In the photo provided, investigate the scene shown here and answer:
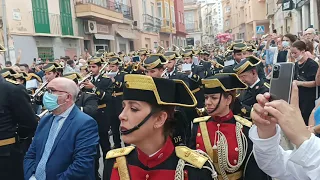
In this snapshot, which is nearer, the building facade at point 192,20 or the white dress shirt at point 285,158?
the white dress shirt at point 285,158

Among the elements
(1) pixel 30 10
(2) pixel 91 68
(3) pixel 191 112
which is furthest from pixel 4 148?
(1) pixel 30 10

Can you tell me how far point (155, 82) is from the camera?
2371 mm

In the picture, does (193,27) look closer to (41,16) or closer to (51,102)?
(41,16)

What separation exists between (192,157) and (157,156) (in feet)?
0.72

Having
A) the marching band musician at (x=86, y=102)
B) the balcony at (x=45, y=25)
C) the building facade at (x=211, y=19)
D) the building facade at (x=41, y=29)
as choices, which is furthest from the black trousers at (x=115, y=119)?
the building facade at (x=211, y=19)

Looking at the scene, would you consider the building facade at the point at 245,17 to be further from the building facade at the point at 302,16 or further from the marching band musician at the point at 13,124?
the marching band musician at the point at 13,124

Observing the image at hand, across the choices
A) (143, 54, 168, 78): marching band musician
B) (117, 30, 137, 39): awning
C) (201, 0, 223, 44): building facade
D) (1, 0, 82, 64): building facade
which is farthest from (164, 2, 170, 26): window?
(201, 0, 223, 44): building facade

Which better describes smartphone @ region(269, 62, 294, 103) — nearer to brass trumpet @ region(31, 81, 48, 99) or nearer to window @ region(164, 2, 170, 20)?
brass trumpet @ region(31, 81, 48, 99)

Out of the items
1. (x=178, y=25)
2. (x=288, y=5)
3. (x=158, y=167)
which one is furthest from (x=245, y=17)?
(x=158, y=167)

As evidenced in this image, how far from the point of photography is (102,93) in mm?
7496

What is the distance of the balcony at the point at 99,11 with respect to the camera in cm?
2323

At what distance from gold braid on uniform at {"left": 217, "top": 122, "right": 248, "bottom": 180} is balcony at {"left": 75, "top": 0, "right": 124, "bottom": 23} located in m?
20.9

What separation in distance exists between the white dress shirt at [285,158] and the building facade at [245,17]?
3821 cm

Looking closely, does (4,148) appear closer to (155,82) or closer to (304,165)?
(155,82)
